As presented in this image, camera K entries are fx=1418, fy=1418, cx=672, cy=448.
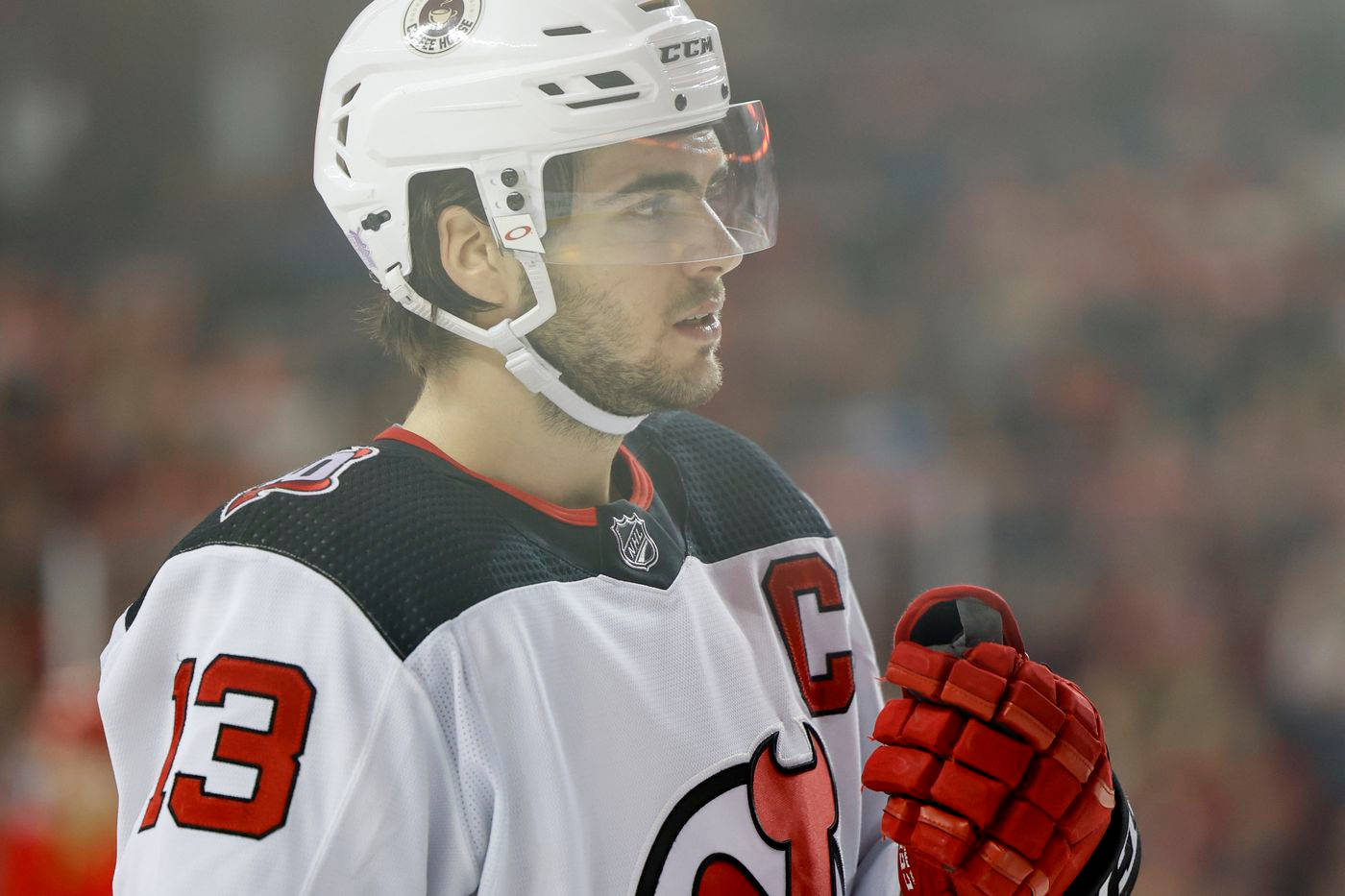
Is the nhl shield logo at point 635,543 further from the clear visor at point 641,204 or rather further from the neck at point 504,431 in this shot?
the clear visor at point 641,204

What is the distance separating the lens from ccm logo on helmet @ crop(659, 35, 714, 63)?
4.31 feet

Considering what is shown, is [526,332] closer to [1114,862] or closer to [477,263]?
[477,263]

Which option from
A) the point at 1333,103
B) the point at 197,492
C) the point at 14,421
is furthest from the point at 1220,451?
the point at 14,421

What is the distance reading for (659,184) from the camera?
135 cm

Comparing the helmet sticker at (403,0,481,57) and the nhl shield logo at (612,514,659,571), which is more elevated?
the helmet sticker at (403,0,481,57)

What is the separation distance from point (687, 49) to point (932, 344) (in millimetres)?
3238

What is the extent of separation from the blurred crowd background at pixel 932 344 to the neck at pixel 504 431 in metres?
2.15

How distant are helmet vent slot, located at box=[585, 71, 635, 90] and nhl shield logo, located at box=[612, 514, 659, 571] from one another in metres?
0.40

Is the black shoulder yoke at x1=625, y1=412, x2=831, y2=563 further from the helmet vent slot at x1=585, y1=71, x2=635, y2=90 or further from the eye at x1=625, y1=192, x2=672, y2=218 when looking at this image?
the helmet vent slot at x1=585, y1=71, x2=635, y2=90

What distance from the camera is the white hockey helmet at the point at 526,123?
128 centimetres

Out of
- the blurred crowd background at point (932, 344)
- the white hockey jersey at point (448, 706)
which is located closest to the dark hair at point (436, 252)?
the white hockey jersey at point (448, 706)

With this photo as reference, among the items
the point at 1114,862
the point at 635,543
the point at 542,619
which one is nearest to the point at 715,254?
the point at 635,543

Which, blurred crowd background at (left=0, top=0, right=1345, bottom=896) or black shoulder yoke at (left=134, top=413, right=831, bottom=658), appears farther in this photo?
blurred crowd background at (left=0, top=0, right=1345, bottom=896)

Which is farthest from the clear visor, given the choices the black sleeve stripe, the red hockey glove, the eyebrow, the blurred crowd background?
the blurred crowd background
